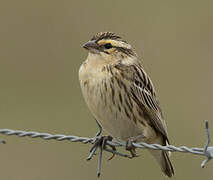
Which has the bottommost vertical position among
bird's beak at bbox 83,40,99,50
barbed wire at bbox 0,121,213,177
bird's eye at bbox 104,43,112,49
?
barbed wire at bbox 0,121,213,177

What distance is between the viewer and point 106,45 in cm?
784

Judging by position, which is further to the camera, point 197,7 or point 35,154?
point 197,7

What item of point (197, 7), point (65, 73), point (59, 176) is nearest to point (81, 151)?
point (59, 176)

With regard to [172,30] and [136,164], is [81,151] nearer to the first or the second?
[136,164]

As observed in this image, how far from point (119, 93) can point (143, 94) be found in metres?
0.33

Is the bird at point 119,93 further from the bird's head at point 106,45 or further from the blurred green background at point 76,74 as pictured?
the blurred green background at point 76,74

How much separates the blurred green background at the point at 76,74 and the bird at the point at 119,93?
2542 mm

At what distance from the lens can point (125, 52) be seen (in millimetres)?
7980

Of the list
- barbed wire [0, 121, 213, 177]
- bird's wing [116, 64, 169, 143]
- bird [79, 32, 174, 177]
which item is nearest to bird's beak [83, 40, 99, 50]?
bird [79, 32, 174, 177]

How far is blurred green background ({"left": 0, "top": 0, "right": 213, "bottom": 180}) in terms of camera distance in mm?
10570

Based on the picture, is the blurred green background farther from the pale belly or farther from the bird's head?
the bird's head

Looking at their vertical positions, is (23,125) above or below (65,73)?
below

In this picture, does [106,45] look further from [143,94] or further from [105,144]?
[105,144]

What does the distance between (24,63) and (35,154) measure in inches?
105
